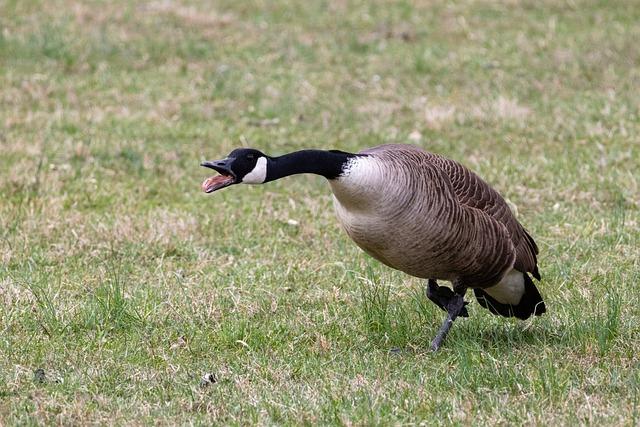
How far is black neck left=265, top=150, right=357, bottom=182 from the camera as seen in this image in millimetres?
4891

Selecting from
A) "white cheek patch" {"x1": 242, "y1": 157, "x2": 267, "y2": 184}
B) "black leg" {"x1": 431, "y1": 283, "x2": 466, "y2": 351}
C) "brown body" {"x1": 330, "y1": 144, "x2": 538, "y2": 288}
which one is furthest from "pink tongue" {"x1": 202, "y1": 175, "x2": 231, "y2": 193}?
"black leg" {"x1": 431, "y1": 283, "x2": 466, "y2": 351}

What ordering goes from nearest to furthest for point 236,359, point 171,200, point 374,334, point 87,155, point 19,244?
point 236,359 → point 374,334 → point 19,244 → point 171,200 → point 87,155

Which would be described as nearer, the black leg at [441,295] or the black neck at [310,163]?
the black neck at [310,163]

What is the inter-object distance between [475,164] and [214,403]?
5.41m

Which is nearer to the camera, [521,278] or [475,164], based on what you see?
[521,278]

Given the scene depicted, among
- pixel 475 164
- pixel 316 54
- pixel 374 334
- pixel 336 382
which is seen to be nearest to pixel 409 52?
pixel 316 54

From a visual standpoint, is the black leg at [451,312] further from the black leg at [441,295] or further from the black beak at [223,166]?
the black beak at [223,166]

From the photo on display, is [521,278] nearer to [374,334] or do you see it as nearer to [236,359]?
[374,334]

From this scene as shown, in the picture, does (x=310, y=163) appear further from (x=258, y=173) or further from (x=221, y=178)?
(x=221, y=178)

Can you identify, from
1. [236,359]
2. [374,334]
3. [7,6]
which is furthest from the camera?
[7,6]

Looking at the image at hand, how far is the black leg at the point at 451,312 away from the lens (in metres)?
5.60

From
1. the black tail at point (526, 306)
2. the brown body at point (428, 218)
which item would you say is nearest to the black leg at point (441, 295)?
the brown body at point (428, 218)

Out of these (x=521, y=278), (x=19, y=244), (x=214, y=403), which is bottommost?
(x=19, y=244)

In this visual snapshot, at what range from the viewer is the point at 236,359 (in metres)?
5.42
